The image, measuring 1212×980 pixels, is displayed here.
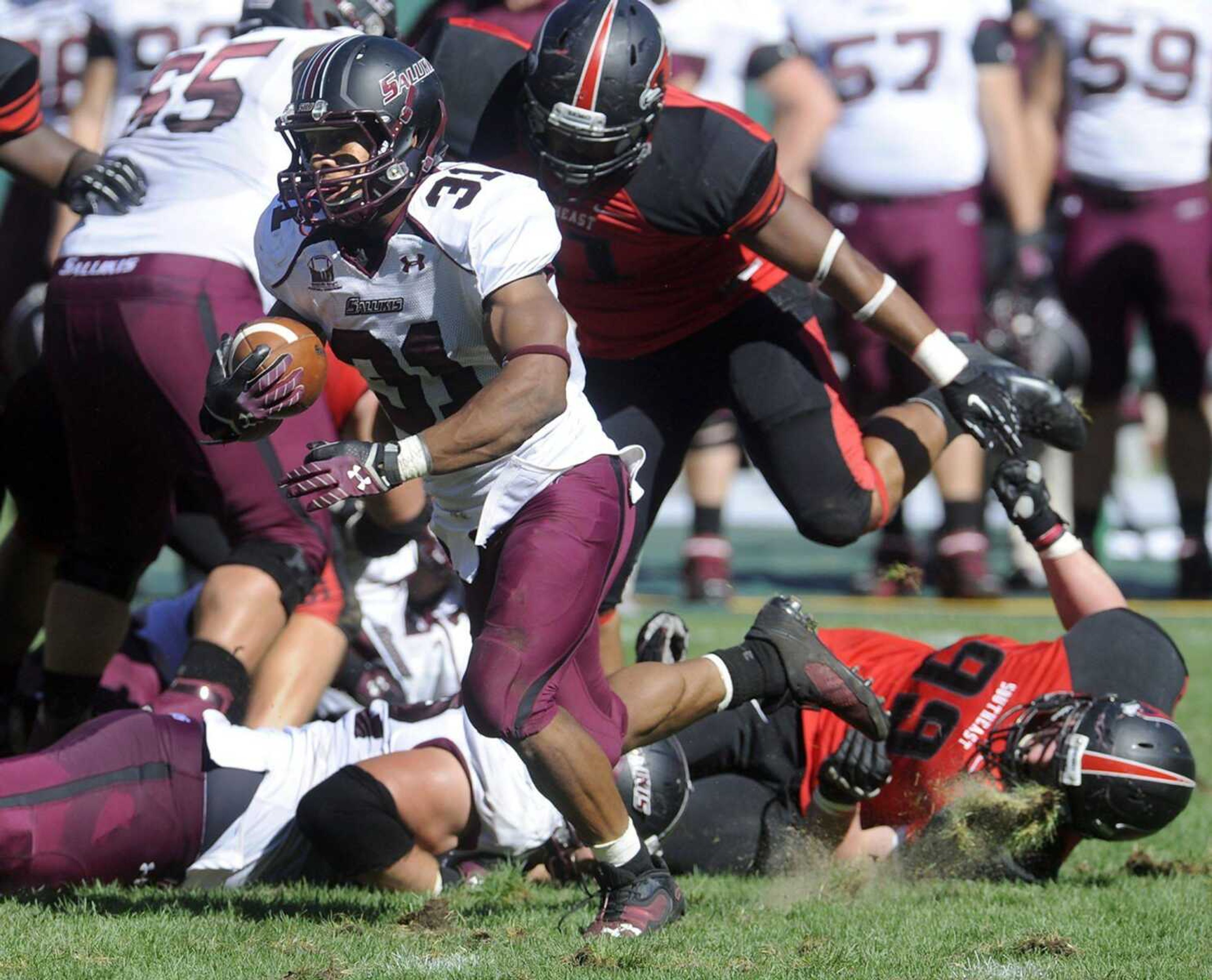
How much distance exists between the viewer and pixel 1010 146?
28.3ft

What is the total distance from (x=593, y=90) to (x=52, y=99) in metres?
4.73

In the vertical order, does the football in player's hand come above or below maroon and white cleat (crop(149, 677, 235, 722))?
Result: above

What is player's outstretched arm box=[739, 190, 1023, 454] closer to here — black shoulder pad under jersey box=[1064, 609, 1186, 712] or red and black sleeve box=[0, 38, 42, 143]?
black shoulder pad under jersey box=[1064, 609, 1186, 712]

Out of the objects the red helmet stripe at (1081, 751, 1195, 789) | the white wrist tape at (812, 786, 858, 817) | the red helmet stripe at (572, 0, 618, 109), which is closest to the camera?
the red helmet stripe at (1081, 751, 1195, 789)

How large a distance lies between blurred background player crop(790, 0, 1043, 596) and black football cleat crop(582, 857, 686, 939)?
15.4ft

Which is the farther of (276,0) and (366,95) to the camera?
(276,0)

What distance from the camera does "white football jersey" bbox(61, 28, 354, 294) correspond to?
4.62m

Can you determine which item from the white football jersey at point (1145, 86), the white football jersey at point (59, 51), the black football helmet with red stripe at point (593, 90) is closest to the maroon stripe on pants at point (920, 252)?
the white football jersey at point (1145, 86)

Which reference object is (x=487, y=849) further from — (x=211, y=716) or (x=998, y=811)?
(x=998, y=811)

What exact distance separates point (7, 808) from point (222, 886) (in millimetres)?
521

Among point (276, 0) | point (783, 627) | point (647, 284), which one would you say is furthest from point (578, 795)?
point (276, 0)

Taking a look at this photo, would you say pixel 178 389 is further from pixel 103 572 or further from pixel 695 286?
pixel 695 286

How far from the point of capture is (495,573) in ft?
11.9

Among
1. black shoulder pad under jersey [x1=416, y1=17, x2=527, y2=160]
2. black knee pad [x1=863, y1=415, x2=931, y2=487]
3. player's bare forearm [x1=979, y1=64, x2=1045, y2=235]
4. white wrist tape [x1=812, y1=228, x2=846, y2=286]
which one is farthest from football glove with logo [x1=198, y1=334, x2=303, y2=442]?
player's bare forearm [x1=979, y1=64, x2=1045, y2=235]
